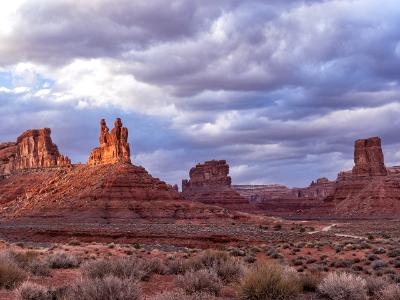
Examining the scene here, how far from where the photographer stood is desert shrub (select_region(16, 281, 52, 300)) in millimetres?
11391

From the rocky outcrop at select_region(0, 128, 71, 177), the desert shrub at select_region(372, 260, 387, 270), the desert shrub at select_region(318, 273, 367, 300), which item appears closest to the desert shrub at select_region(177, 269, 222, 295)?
the desert shrub at select_region(318, 273, 367, 300)

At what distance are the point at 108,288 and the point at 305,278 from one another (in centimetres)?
604

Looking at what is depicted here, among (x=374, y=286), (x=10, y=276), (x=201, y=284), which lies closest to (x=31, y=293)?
(x=10, y=276)

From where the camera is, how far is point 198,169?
195625 millimetres

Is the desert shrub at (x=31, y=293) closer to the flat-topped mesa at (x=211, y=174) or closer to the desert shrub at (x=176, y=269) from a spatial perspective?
the desert shrub at (x=176, y=269)

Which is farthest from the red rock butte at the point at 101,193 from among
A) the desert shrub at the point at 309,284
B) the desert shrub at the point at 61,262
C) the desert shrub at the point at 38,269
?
the desert shrub at the point at 309,284

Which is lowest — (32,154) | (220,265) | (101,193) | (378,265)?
(378,265)

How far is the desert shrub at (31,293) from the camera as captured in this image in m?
11.4

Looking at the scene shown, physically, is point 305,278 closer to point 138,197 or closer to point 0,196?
point 138,197

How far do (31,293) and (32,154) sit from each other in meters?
141

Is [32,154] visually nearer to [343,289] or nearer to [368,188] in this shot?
[368,188]

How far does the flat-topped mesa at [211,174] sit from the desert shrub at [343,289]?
17343 cm

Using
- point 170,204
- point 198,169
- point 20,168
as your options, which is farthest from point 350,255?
point 198,169

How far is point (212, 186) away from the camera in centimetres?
18525
